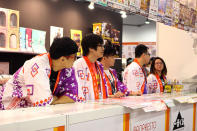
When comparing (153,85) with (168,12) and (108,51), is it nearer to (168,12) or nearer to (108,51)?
(168,12)

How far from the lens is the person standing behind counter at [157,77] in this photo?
3896mm

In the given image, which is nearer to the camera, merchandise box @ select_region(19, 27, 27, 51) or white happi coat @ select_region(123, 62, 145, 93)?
white happi coat @ select_region(123, 62, 145, 93)

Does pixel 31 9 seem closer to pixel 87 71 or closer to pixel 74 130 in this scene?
pixel 87 71

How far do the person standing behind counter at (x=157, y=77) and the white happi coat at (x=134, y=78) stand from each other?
0.50m

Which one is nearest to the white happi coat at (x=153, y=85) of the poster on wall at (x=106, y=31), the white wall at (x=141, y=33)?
the poster on wall at (x=106, y=31)

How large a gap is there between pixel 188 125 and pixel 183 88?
578mm

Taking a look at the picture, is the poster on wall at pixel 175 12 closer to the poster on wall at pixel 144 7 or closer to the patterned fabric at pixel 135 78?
the poster on wall at pixel 144 7

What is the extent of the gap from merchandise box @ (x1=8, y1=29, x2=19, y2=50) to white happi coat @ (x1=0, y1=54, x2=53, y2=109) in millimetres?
A: 2198

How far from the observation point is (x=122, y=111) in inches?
66.3

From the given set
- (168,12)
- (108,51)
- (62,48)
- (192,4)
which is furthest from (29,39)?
(192,4)

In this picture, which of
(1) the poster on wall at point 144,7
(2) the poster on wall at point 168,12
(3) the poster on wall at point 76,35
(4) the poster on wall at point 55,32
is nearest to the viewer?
(1) the poster on wall at point 144,7

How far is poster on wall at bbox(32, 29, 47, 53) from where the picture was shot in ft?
14.1

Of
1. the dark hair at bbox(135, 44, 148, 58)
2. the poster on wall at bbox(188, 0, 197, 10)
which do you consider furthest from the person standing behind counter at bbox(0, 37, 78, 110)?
the poster on wall at bbox(188, 0, 197, 10)

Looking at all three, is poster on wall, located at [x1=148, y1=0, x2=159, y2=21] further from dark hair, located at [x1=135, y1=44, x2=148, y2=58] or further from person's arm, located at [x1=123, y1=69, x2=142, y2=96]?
person's arm, located at [x1=123, y1=69, x2=142, y2=96]
